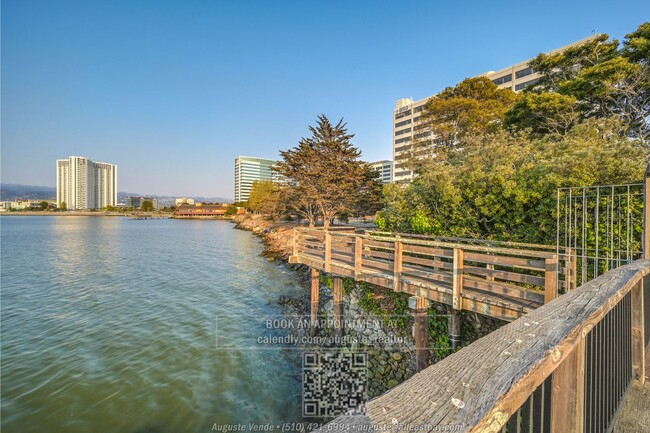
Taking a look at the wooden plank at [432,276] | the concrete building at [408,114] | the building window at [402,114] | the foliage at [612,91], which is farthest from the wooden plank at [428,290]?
the building window at [402,114]

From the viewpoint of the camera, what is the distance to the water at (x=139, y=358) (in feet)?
20.0

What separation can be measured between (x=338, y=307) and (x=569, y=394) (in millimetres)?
7979

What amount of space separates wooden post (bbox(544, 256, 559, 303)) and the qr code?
4.05 meters

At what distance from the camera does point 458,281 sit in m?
5.55

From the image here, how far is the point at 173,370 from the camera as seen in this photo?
25.0 ft

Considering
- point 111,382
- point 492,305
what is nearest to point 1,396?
point 111,382

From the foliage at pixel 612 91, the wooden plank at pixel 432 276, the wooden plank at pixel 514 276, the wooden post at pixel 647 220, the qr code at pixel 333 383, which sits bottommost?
the qr code at pixel 333 383

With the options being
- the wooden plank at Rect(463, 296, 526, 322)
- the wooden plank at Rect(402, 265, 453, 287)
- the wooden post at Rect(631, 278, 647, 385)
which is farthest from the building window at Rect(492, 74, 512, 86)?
the wooden post at Rect(631, 278, 647, 385)

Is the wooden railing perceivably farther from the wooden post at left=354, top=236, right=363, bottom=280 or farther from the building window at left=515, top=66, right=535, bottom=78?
the building window at left=515, top=66, right=535, bottom=78

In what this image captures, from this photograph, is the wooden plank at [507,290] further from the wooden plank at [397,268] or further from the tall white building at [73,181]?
the tall white building at [73,181]

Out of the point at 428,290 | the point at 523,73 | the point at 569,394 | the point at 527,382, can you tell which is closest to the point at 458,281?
the point at 428,290

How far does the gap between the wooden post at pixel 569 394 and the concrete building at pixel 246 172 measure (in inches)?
5744

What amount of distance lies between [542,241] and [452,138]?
17128 mm

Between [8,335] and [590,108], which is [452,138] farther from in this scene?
[8,335]
